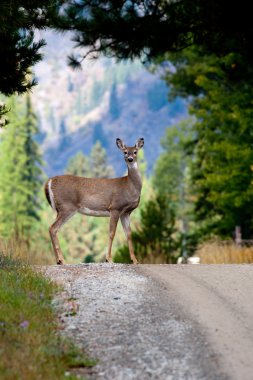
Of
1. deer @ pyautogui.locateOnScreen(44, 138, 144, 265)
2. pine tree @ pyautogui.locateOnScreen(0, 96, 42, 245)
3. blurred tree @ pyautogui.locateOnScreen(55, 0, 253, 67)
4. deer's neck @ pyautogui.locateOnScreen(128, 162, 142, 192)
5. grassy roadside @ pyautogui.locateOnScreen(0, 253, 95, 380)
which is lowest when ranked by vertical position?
grassy roadside @ pyautogui.locateOnScreen(0, 253, 95, 380)

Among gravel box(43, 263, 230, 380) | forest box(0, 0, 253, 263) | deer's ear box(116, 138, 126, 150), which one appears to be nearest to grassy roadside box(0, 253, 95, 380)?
gravel box(43, 263, 230, 380)

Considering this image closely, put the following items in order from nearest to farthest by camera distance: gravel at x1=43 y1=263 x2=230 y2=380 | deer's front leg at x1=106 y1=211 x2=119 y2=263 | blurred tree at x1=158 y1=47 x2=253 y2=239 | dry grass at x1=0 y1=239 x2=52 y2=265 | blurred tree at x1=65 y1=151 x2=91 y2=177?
1. gravel at x1=43 y1=263 x2=230 y2=380
2. deer's front leg at x1=106 y1=211 x2=119 y2=263
3. dry grass at x1=0 y1=239 x2=52 y2=265
4. blurred tree at x1=158 y1=47 x2=253 y2=239
5. blurred tree at x1=65 y1=151 x2=91 y2=177

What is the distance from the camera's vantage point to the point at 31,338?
854 cm

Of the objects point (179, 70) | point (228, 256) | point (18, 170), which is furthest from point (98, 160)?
point (228, 256)

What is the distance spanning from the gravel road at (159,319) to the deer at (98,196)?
1.72 meters

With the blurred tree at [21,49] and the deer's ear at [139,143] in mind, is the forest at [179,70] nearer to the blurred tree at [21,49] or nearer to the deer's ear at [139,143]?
the blurred tree at [21,49]

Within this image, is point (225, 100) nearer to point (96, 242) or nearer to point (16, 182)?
point (16, 182)

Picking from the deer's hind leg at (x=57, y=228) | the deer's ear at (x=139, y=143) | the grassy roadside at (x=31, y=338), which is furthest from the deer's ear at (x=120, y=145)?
the grassy roadside at (x=31, y=338)

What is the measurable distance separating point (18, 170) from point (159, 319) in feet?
177

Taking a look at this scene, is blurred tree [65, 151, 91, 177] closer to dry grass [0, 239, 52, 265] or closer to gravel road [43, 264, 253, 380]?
dry grass [0, 239, 52, 265]

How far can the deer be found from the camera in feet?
47.3

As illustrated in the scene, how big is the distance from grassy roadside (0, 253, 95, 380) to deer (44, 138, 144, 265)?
11.9 ft

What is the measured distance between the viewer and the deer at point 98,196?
14.4m

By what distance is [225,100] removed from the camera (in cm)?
2886
